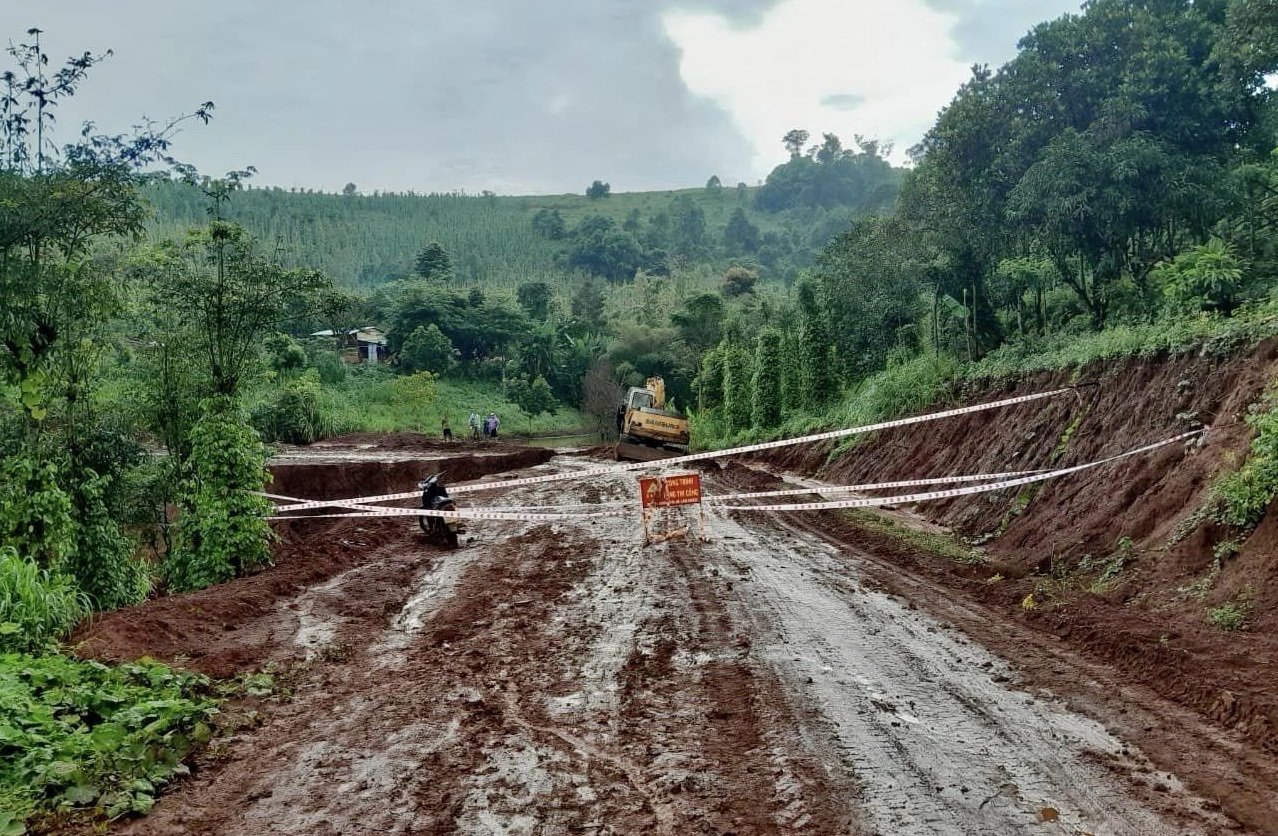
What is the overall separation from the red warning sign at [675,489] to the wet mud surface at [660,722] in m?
3.34

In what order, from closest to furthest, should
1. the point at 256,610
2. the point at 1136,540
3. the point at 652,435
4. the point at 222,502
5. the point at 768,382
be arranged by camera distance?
the point at 1136,540 < the point at 256,610 < the point at 222,502 < the point at 652,435 < the point at 768,382

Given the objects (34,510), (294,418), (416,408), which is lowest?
(34,510)

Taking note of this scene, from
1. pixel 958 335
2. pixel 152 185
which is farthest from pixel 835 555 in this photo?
pixel 958 335

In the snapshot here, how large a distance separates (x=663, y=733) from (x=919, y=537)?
880 cm

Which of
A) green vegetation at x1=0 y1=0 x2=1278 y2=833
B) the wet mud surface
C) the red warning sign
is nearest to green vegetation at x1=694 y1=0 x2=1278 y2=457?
green vegetation at x1=0 y1=0 x2=1278 y2=833

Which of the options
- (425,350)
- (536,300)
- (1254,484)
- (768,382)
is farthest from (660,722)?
(536,300)

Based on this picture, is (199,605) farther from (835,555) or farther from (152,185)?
(835,555)

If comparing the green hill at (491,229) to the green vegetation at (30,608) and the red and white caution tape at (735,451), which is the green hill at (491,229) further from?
the green vegetation at (30,608)

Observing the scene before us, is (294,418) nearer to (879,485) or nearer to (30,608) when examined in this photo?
(879,485)

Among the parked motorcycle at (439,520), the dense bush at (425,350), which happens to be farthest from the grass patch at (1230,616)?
the dense bush at (425,350)

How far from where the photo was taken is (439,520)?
1440 cm

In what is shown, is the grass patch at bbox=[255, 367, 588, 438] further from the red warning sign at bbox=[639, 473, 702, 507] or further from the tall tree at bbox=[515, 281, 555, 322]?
the red warning sign at bbox=[639, 473, 702, 507]

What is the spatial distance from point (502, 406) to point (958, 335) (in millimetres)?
38022

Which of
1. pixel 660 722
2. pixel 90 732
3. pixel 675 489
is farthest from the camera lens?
pixel 675 489
